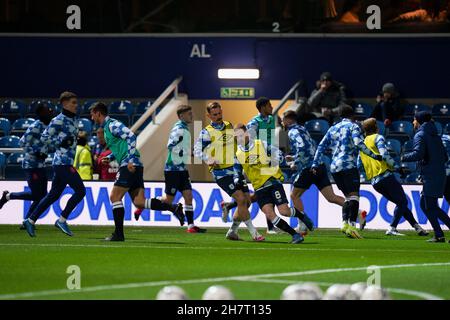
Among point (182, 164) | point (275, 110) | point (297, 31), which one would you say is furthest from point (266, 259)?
point (297, 31)

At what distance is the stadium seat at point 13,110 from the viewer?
95.5ft

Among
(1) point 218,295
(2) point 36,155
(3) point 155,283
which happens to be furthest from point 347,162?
(1) point 218,295

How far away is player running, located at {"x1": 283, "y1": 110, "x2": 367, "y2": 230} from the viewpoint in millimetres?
20156

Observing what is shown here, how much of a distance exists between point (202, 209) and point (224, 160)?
4.80m

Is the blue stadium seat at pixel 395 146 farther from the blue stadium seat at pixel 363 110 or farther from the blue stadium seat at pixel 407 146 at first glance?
the blue stadium seat at pixel 363 110

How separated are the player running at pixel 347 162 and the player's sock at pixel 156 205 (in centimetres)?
250

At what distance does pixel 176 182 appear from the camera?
2134 centimetres

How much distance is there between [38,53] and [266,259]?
642 inches

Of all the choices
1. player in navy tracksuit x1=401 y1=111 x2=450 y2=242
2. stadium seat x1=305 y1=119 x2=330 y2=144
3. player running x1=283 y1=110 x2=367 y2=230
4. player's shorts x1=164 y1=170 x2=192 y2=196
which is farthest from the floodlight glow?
player in navy tracksuit x1=401 y1=111 x2=450 y2=242

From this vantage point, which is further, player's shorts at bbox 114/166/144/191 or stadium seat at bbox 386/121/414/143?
stadium seat at bbox 386/121/414/143

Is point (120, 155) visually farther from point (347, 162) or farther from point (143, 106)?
point (143, 106)

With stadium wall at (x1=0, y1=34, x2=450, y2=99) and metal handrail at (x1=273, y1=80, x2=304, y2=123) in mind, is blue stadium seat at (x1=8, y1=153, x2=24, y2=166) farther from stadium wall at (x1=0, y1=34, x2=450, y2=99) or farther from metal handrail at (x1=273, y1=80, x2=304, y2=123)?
metal handrail at (x1=273, y1=80, x2=304, y2=123)

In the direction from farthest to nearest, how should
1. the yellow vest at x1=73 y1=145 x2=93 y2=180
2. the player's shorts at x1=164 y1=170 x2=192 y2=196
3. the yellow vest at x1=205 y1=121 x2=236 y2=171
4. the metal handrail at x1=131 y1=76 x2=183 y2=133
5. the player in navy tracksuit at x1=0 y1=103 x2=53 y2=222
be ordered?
1. the metal handrail at x1=131 y1=76 x2=183 y2=133
2. the yellow vest at x1=73 y1=145 x2=93 y2=180
3. the player's shorts at x1=164 y1=170 x2=192 y2=196
4. the player in navy tracksuit at x1=0 y1=103 x2=53 y2=222
5. the yellow vest at x1=205 y1=121 x2=236 y2=171

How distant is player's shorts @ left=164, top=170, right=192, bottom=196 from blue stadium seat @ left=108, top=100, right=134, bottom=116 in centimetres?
738
